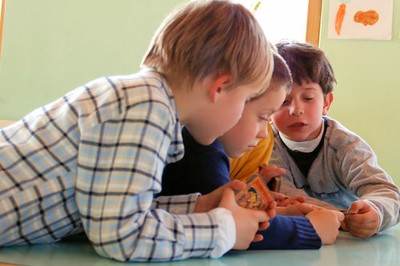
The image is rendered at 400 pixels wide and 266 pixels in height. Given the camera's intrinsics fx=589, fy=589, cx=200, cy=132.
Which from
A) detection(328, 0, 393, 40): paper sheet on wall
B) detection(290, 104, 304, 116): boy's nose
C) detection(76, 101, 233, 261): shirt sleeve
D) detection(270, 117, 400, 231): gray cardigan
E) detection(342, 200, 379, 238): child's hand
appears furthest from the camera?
detection(328, 0, 393, 40): paper sheet on wall

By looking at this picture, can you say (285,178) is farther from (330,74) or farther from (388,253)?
(388,253)

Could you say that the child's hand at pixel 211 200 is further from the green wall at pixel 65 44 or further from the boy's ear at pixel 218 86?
Result: the green wall at pixel 65 44

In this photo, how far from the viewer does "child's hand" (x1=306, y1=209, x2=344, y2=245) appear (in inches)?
40.6

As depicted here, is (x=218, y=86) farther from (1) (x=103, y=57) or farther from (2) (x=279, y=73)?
(1) (x=103, y=57)

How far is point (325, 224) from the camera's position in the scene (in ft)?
3.42

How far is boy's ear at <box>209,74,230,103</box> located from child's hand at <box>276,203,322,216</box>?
326 mm

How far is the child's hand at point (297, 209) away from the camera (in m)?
1.10

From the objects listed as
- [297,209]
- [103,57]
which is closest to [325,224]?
[297,209]

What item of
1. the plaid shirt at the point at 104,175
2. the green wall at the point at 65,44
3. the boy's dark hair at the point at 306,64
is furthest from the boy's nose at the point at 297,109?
the green wall at the point at 65,44

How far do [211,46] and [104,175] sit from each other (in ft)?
0.84

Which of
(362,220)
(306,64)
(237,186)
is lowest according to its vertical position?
(362,220)

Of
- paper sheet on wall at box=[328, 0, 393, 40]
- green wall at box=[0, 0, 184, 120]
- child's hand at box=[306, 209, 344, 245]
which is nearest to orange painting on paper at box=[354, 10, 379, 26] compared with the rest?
paper sheet on wall at box=[328, 0, 393, 40]

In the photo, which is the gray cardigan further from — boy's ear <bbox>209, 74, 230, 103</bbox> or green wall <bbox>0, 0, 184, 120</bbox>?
green wall <bbox>0, 0, 184, 120</bbox>

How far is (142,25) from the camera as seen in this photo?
8.71ft
